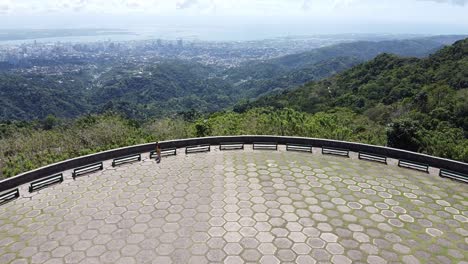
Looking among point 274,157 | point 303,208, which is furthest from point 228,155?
point 303,208

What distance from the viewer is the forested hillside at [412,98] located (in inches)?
851

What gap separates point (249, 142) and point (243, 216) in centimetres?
865

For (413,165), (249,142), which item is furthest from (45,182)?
(413,165)

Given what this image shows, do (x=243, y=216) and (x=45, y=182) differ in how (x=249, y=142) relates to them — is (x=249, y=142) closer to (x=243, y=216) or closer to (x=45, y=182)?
(x=243, y=216)

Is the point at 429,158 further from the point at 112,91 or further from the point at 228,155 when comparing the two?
the point at 112,91

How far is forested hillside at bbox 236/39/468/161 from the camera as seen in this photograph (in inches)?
851

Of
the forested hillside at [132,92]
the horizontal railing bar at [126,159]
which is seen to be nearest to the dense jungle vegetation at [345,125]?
the horizontal railing bar at [126,159]

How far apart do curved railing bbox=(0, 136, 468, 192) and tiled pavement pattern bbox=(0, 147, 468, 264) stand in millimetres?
1319

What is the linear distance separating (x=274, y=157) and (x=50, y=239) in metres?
11.6

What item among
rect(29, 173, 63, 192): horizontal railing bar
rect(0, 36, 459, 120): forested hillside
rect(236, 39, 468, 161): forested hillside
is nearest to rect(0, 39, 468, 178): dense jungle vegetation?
rect(236, 39, 468, 161): forested hillside

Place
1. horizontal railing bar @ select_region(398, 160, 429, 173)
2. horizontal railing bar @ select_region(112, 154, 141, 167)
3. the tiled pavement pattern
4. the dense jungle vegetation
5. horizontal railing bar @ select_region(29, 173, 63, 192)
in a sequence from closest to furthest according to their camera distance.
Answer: the tiled pavement pattern, horizontal railing bar @ select_region(29, 173, 63, 192), horizontal railing bar @ select_region(398, 160, 429, 173), horizontal railing bar @ select_region(112, 154, 141, 167), the dense jungle vegetation

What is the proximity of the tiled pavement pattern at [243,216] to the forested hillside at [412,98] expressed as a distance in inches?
265

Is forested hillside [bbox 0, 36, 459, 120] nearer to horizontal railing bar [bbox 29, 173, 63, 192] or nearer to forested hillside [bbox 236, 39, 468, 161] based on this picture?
forested hillside [bbox 236, 39, 468, 161]

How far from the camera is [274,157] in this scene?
61.7ft
